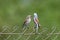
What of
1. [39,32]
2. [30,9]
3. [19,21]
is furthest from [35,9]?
[39,32]

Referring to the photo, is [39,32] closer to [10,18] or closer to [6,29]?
[6,29]

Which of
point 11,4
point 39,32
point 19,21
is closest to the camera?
point 39,32

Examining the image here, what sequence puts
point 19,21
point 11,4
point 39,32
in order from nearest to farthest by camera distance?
point 39,32
point 19,21
point 11,4

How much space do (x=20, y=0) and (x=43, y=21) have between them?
81cm

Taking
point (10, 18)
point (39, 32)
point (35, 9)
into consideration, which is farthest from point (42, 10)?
point (39, 32)

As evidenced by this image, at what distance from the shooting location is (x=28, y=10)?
802cm

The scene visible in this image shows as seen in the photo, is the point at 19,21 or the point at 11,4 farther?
the point at 11,4

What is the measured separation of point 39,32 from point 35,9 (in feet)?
11.7

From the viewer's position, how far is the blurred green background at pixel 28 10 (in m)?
7.70

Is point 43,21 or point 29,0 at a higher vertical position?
point 29,0

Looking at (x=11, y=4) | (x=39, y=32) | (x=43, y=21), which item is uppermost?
(x=11, y=4)

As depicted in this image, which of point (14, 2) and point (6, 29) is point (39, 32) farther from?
point (14, 2)

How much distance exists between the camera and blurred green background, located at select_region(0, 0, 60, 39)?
303 inches

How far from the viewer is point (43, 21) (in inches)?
302
